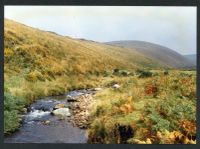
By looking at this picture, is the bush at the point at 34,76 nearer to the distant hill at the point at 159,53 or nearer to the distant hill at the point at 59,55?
the distant hill at the point at 59,55

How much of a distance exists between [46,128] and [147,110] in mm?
2722

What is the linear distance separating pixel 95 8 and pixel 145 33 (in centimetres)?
157

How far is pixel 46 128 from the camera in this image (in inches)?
506

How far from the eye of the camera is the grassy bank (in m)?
12.3

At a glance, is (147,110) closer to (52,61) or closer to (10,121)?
(52,61)

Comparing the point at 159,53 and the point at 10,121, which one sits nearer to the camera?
the point at 10,121

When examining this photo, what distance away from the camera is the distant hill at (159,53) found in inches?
521

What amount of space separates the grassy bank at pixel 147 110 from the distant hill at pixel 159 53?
0.32 meters

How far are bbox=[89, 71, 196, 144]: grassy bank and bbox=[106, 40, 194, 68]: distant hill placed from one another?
322 mm

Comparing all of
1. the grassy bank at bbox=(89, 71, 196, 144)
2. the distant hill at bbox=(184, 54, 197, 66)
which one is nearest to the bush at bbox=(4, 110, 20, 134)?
the grassy bank at bbox=(89, 71, 196, 144)

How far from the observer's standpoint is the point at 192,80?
12711 mm

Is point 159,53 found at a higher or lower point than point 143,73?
higher

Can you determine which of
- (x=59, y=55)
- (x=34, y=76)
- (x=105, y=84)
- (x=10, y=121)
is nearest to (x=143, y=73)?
(x=105, y=84)

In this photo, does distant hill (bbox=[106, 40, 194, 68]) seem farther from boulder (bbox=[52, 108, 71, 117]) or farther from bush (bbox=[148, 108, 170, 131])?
boulder (bbox=[52, 108, 71, 117])
